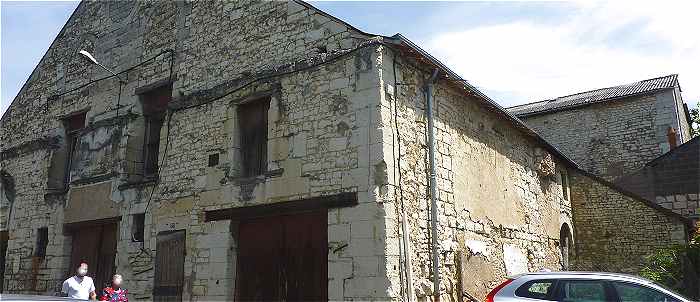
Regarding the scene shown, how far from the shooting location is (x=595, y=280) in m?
5.89

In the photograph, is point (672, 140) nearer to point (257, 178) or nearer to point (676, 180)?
point (676, 180)

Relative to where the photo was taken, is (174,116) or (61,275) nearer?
(174,116)

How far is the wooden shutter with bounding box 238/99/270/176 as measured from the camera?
8.81 meters

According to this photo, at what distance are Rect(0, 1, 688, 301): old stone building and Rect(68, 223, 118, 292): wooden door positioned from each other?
0.04m

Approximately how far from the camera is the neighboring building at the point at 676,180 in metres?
13.1

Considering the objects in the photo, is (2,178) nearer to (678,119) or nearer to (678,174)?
(678,174)

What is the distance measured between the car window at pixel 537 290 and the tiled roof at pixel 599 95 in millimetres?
14368

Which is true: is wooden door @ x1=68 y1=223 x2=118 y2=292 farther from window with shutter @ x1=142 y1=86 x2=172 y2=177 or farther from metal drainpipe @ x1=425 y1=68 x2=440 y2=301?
metal drainpipe @ x1=425 y1=68 x2=440 y2=301

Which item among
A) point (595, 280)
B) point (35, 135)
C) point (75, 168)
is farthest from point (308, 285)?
point (35, 135)

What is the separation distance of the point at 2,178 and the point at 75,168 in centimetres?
353

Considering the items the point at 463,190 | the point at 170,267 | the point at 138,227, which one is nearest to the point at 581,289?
the point at 463,190

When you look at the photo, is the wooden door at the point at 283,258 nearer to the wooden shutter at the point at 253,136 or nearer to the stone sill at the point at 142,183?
the wooden shutter at the point at 253,136

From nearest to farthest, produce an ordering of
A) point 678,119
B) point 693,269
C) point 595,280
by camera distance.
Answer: point 595,280 < point 693,269 < point 678,119

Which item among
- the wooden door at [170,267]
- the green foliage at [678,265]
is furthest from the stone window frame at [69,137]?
the green foliage at [678,265]
